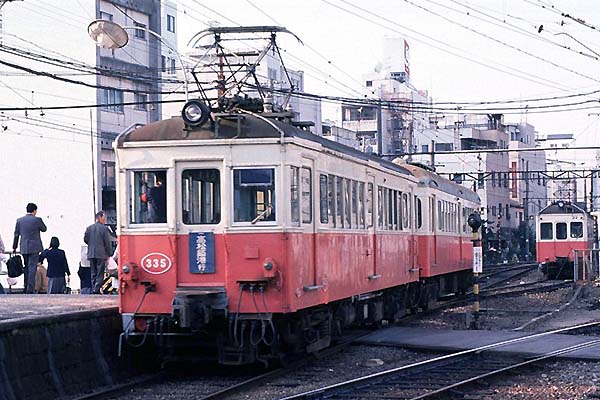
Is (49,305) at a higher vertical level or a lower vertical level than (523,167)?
lower

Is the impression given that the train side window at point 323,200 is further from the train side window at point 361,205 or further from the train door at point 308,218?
the train side window at point 361,205

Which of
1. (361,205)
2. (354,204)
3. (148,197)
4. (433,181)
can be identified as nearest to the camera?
(148,197)

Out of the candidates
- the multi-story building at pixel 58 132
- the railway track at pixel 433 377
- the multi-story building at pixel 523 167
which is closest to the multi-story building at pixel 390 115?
the multi-story building at pixel 523 167

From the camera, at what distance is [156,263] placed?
38.5 ft

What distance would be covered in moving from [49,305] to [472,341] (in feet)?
19.1

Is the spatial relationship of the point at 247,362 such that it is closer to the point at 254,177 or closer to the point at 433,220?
the point at 254,177

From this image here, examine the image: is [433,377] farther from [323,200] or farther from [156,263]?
[156,263]

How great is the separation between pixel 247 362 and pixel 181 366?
1448 millimetres

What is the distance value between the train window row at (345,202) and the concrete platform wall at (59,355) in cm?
285

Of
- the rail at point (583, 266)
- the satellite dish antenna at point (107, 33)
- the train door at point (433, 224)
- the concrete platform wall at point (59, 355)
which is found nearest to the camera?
the concrete platform wall at point (59, 355)

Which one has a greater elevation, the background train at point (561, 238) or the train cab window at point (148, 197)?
the train cab window at point (148, 197)

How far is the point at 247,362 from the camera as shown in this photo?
1194cm

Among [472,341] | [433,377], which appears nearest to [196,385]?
[433,377]

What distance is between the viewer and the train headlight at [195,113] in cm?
1183
